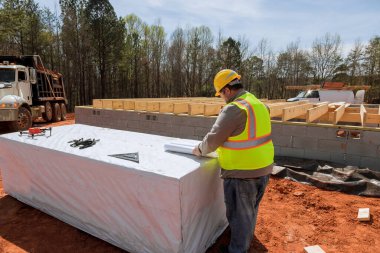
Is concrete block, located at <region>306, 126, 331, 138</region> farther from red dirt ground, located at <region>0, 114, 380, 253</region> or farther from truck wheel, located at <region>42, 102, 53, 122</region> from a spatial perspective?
truck wheel, located at <region>42, 102, 53, 122</region>

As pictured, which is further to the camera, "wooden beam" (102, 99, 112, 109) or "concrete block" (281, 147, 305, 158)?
"wooden beam" (102, 99, 112, 109)

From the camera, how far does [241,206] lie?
219 centimetres

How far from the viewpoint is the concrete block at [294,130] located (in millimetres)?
4935

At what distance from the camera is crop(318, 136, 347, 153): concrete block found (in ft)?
15.2

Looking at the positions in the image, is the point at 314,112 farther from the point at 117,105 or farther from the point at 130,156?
the point at 117,105

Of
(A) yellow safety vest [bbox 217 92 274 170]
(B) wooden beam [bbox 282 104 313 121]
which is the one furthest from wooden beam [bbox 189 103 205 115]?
(A) yellow safety vest [bbox 217 92 274 170]

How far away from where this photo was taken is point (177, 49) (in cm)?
3250

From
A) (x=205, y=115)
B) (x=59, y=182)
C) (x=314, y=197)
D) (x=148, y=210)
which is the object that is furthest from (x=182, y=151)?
(x=205, y=115)

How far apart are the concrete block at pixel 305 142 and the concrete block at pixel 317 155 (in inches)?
3.2

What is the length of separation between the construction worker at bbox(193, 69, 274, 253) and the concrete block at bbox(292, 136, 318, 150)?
310 centimetres

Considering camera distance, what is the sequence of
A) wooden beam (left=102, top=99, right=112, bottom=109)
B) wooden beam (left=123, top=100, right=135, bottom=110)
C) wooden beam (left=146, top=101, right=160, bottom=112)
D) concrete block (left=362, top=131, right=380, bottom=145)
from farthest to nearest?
wooden beam (left=102, top=99, right=112, bottom=109) < wooden beam (left=123, top=100, right=135, bottom=110) < wooden beam (left=146, top=101, right=160, bottom=112) < concrete block (left=362, top=131, right=380, bottom=145)

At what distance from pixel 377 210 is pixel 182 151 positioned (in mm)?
2955

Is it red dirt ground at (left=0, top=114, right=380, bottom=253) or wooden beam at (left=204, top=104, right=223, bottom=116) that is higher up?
wooden beam at (left=204, top=104, right=223, bottom=116)

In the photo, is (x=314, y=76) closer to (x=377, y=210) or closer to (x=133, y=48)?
(x=133, y=48)
